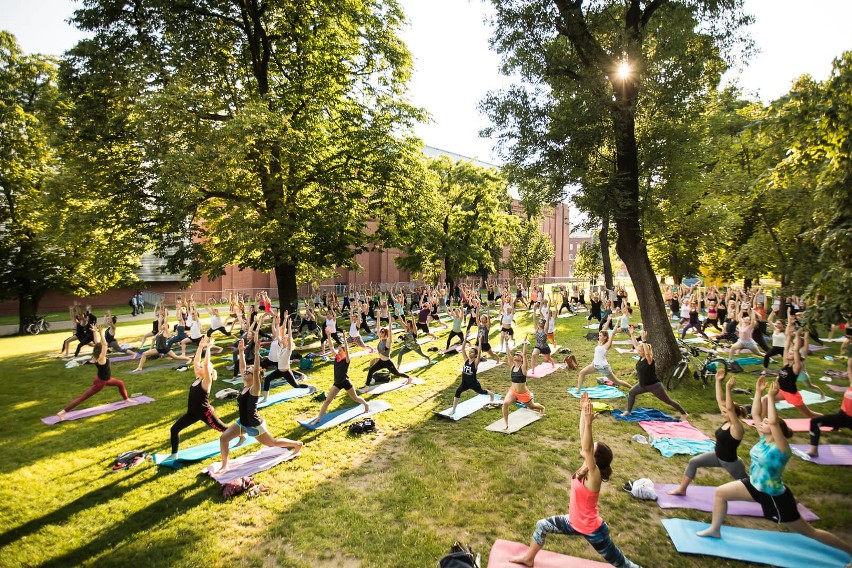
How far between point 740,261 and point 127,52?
29522 mm

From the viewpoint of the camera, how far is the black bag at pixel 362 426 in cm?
886

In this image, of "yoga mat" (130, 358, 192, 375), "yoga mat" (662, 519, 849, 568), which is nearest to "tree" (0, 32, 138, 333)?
"yoga mat" (130, 358, 192, 375)

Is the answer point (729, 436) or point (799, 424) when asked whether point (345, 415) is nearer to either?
point (729, 436)

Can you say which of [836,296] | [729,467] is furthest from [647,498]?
[836,296]

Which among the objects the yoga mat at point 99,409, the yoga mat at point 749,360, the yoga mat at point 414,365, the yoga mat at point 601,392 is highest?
the yoga mat at point 749,360

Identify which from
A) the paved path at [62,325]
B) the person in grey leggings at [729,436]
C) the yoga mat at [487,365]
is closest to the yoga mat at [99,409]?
the yoga mat at [487,365]

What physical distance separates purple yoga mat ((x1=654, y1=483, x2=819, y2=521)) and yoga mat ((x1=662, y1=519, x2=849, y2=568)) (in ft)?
1.56

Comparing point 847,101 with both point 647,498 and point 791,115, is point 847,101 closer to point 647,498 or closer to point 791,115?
point 791,115

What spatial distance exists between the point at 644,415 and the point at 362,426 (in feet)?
21.5

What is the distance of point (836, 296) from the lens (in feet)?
17.0

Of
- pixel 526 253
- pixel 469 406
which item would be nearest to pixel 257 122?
pixel 469 406

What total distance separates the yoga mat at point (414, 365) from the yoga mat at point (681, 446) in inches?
314

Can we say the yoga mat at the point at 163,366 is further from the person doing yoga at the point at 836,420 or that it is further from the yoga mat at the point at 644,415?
the person doing yoga at the point at 836,420

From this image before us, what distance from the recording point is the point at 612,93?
1109 cm
